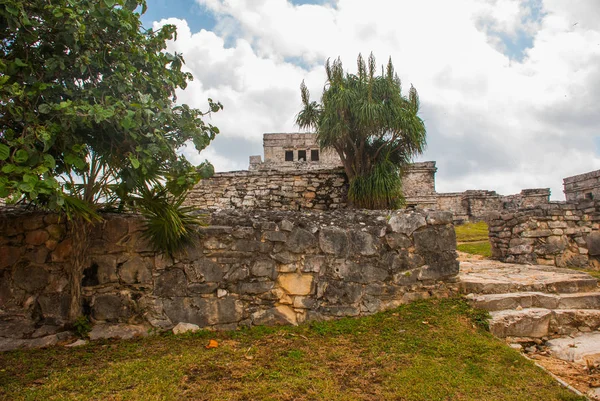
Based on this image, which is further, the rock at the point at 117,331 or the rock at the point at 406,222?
the rock at the point at 406,222

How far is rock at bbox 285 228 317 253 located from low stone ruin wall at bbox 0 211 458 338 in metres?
0.01

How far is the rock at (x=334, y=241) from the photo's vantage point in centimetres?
438

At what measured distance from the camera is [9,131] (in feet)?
9.23

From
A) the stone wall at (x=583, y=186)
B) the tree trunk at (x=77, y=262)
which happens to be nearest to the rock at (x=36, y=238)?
the tree trunk at (x=77, y=262)

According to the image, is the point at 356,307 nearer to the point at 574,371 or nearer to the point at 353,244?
the point at 353,244

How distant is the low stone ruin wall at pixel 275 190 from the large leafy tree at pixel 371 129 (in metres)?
0.68

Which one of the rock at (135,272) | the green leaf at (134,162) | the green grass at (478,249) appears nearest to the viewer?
the green leaf at (134,162)

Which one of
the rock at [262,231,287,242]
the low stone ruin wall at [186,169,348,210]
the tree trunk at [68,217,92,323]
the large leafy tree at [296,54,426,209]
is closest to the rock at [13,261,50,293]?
the tree trunk at [68,217,92,323]

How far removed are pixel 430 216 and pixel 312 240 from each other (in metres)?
1.61

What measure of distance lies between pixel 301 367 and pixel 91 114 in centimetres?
278

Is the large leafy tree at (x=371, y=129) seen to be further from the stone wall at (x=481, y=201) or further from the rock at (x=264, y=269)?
the stone wall at (x=481, y=201)

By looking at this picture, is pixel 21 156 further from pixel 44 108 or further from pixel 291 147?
pixel 291 147

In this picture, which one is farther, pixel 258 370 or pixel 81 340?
pixel 81 340

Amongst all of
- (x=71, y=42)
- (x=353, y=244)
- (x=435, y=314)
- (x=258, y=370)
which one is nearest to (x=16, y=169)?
(x=71, y=42)
